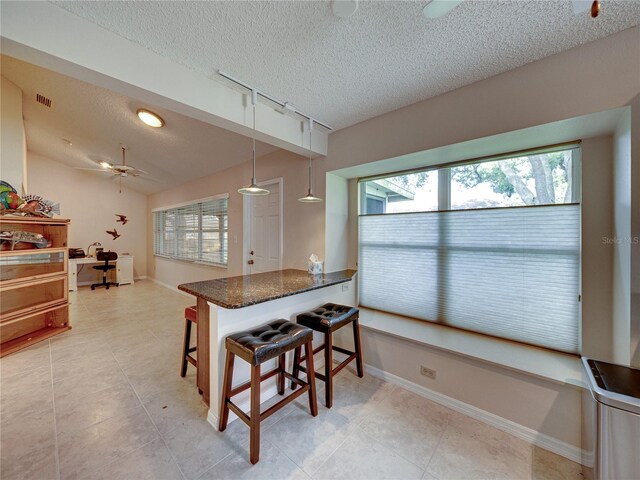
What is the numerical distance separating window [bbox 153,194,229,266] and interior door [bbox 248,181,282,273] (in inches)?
33.5

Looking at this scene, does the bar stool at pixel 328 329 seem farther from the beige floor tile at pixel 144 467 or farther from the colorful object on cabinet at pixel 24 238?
the colorful object on cabinet at pixel 24 238

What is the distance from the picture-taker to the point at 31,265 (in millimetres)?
3127

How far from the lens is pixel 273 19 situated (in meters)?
1.36

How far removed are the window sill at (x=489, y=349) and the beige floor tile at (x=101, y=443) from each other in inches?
77.1

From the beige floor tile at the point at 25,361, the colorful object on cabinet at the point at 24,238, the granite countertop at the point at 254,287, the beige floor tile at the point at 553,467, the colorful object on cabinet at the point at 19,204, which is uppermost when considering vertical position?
the colorful object on cabinet at the point at 19,204

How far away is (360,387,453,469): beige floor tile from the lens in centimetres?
163

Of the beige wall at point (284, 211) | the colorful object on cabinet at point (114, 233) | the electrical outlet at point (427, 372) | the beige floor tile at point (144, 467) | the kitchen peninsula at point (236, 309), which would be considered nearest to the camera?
the beige floor tile at point (144, 467)

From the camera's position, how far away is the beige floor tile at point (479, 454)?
147cm

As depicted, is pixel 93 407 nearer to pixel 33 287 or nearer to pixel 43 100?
pixel 33 287

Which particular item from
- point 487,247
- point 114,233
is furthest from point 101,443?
point 114,233

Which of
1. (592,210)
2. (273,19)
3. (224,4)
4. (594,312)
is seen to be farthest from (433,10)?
(594,312)

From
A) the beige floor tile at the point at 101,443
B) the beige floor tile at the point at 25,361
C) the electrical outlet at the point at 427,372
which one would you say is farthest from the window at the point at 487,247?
the beige floor tile at the point at 25,361

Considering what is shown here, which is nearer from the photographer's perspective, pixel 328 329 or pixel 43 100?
pixel 328 329

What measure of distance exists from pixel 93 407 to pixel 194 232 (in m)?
3.83
